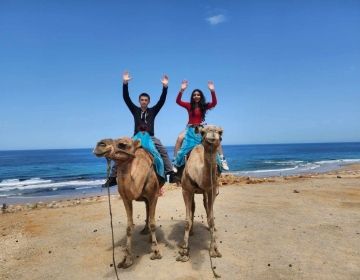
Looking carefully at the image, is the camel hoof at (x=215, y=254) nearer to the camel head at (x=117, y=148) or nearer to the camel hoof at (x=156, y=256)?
the camel hoof at (x=156, y=256)

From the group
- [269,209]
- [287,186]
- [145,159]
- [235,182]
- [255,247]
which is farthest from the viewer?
[235,182]

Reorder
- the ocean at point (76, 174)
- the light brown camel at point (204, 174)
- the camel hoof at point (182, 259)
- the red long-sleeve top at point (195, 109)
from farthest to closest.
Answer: the ocean at point (76, 174) < the red long-sleeve top at point (195, 109) < the camel hoof at point (182, 259) < the light brown camel at point (204, 174)

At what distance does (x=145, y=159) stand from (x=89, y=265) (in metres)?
2.53

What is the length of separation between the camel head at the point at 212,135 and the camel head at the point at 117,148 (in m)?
1.39

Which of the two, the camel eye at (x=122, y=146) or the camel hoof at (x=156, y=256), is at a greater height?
the camel eye at (x=122, y=146)

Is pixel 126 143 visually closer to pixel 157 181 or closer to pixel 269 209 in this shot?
pixel 157 181

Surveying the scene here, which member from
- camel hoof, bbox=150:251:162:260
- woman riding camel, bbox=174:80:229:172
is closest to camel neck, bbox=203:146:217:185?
woman riding camel, bbox=174:80:229:172

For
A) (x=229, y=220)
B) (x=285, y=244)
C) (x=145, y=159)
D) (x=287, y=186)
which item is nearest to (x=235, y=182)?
(x=287, y=186)

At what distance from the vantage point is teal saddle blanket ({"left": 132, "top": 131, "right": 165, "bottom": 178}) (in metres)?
7.50

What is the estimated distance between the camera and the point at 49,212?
44.1 ft

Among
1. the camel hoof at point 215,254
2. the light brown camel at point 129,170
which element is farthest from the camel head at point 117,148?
the camel hoof at point 215,254

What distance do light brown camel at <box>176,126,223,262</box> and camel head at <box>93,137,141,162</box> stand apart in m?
→ 1.30

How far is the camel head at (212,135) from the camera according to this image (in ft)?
19.9

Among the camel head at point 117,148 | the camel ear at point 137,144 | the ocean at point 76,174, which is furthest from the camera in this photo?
the ocean at point 76,174
